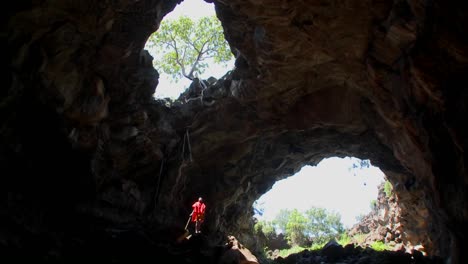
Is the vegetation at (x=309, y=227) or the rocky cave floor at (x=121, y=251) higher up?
the vegetation at (x=309, y=227)

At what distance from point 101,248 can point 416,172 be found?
38.0ft

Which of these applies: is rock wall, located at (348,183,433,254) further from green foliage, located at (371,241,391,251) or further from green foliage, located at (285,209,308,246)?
green foliage, located at (285,209,308,246)

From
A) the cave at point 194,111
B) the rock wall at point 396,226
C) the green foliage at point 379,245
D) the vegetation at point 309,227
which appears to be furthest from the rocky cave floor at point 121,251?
the vegetation at point 309,227

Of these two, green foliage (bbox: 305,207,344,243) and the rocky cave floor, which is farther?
green foliage (bbox: 305,207,344,243)

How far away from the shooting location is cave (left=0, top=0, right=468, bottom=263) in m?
9.44

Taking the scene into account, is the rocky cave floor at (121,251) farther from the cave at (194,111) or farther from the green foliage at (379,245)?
the green foliage at (379,245)

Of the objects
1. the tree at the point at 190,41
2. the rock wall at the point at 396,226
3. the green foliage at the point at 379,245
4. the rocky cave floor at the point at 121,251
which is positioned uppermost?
the tree at the point at 190,41

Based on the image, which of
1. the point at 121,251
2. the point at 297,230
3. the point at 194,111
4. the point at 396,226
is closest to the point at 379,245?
the point at 396,226

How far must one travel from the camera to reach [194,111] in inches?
640

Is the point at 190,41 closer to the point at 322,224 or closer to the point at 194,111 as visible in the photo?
the point at 194,111

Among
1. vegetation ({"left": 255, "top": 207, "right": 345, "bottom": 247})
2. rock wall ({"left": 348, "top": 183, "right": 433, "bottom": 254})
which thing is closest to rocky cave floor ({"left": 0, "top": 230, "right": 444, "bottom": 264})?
rock wall ({"left": 348, "top": 183, "right": 433, "bottom": 254})

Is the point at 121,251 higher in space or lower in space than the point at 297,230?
lower

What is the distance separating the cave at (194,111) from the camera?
9.44 metres

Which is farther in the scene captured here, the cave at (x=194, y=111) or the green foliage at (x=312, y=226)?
the green foliage at (x=312, y=226)
